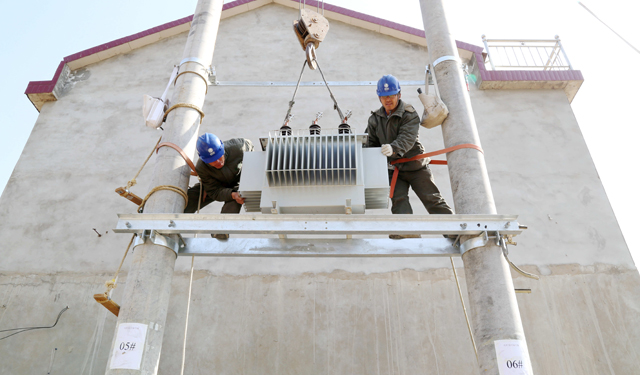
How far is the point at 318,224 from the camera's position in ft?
13.3

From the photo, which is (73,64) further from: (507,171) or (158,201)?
(507,171)

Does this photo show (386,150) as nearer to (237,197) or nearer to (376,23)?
(237,197)

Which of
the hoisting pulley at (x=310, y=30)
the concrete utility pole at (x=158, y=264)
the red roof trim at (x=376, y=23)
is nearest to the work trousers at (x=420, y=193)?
the hoisting pulley at (x=310, y=30)

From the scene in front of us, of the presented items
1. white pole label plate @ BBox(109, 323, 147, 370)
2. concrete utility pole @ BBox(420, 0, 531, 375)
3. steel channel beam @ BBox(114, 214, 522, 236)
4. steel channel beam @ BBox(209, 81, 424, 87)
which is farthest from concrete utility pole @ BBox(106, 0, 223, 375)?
steel channel beam @ BBox(209, 81, 424, 87)

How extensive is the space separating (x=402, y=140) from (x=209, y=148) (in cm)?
191

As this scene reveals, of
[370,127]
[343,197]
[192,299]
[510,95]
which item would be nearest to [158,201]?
[343,197]

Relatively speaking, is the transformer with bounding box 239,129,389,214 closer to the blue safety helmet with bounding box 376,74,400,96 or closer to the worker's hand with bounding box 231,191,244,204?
the worker's hand with bounding box 231,191,244,204

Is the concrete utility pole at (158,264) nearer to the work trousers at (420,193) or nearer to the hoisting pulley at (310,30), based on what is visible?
the hoisting pulley at (310,30)

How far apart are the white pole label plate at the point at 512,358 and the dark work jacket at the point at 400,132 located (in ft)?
6.76

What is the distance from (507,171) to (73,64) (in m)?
8.75

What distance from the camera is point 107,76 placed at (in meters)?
10.4

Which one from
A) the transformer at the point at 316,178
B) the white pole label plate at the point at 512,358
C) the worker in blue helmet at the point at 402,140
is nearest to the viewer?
the white pole label plate at the point at 512,358

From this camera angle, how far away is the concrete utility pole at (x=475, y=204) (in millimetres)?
3682

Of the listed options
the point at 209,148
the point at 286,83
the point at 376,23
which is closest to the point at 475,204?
the point at 209,148
